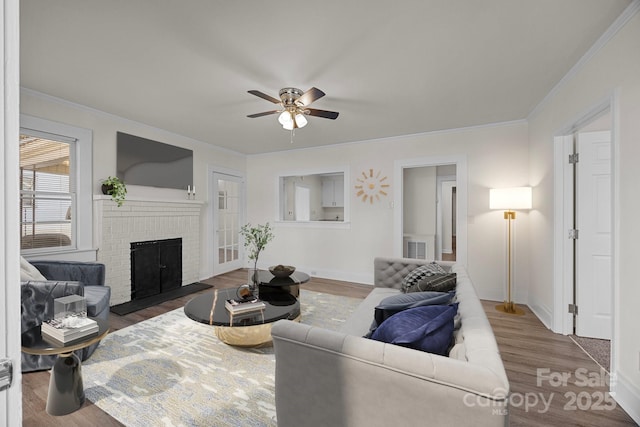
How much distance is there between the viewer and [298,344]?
1.37 metres

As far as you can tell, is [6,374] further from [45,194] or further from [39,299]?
[45,194]

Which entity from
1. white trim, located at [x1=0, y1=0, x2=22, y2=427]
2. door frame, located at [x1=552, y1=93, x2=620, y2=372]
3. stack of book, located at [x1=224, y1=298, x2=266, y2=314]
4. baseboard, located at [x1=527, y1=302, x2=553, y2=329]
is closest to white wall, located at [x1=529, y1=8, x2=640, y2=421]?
door frame, located at [x1=552, y1=93, x2=620, y2=372]

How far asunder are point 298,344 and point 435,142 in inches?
159

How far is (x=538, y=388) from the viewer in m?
2.09

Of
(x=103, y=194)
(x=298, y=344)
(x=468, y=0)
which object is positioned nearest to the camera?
(x=298, y=344)

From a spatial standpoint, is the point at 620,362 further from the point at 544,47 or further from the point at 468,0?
the point at 468,0

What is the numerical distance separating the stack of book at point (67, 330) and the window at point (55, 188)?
1897 mm

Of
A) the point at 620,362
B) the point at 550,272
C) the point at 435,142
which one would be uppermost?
the point at 435,142

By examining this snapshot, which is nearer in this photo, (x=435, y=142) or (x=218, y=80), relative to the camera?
(x=218, y=80)

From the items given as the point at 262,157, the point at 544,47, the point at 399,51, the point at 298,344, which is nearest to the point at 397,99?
the point at 399,51

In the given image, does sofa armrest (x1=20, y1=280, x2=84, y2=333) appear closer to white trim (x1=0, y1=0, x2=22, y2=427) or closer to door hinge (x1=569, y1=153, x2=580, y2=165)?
white trim (x1=0, y1=0, x2=22, y2=427)

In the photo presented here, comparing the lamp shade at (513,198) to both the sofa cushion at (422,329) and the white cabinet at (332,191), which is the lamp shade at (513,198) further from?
the white cabinet at (332,191)

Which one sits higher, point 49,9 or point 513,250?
point 49,9

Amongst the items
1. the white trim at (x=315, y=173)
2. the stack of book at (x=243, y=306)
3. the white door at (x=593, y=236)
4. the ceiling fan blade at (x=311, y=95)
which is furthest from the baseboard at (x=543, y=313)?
the ceiling fan blade at (x=311, y=95)
